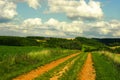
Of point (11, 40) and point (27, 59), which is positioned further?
point (11, 40)

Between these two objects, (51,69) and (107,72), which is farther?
(51,69)

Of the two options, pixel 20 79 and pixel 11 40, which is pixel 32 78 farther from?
pixel 11 40

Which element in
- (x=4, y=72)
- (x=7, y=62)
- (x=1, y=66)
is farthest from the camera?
(x=7, y=62)

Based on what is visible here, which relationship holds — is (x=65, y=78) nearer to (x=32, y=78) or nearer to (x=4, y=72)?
(x=32, y=78)

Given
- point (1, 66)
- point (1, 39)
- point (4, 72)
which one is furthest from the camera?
point (1, 39)

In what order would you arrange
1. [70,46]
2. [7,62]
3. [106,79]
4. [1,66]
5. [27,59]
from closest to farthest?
[106,79] < [1,66] < [7,62] < [27,59] < [70,46]

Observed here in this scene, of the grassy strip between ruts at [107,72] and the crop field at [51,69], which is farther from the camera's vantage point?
the grassy strip between ruts at [107,72]

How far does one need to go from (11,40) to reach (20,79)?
88.5 metres

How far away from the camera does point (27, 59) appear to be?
97.6 ft

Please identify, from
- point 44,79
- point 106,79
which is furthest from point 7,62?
point 106,79

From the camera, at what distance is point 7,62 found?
24125 millimetres

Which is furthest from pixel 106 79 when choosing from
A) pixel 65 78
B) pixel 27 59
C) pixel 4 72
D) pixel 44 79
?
pixel 27 59

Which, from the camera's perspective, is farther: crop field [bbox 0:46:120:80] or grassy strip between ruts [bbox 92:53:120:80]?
grassy strip between ruts [bbox 92:53:120:80]

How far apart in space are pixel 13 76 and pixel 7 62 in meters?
6.34
